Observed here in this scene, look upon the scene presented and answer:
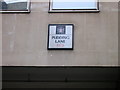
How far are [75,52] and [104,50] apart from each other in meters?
0.84

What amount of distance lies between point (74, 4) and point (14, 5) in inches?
73.0

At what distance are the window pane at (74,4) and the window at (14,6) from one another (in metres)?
0.85

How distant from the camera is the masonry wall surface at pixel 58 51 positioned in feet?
24.4

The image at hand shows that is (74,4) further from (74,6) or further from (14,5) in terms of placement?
(14,5)

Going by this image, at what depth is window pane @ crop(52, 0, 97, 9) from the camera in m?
7.71

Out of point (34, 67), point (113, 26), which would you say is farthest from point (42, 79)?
point (113, 26)

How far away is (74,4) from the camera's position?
7.77m

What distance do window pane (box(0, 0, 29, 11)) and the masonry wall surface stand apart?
20 cm

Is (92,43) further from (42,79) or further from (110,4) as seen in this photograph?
(42,79)

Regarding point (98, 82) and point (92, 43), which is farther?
point (98, 82)

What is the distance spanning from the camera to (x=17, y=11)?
7.82m

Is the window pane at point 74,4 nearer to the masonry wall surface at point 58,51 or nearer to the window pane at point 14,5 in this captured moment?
the masonry wall surface at point 58,51

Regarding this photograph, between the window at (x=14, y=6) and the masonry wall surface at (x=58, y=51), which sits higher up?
the window at (x=14, y=6)

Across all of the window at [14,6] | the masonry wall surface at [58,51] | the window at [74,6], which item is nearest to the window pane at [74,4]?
the window at [74,6]
